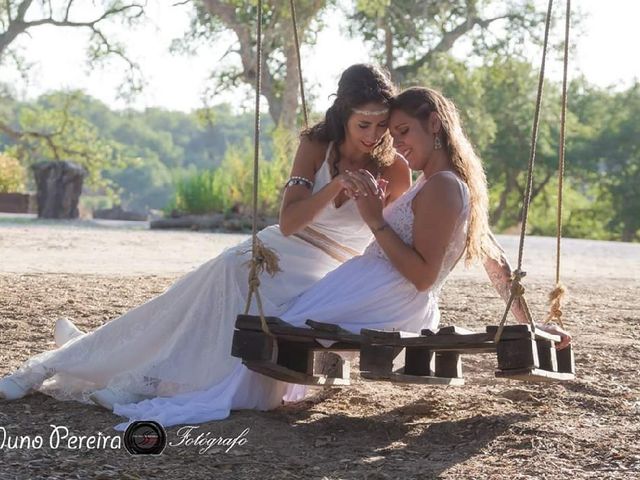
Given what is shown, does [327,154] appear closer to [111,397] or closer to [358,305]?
[358,305]

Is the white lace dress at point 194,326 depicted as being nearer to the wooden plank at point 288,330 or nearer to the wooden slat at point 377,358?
the wooden plank at point 288,330

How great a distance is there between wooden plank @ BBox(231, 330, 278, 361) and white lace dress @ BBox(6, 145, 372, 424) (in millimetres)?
346

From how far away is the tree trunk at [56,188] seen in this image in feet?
60.1

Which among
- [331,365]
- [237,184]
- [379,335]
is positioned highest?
[237,184]

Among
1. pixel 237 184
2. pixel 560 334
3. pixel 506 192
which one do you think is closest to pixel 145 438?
pixel 560 334

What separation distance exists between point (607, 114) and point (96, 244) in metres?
31.8

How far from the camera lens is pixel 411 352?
371 centimetres

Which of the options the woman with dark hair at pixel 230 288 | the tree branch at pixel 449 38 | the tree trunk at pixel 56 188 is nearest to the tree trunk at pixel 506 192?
the tree branch at pixel 449 38

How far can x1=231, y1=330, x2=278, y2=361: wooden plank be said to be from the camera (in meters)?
3.73

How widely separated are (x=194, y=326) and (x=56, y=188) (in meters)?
14.8

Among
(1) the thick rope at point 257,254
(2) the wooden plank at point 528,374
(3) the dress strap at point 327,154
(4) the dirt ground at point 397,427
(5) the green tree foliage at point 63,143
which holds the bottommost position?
(4) the dirt ground at point 397,427

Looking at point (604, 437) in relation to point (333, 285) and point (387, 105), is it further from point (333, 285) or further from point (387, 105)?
point (387, 105)

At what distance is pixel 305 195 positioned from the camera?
409 centimetres

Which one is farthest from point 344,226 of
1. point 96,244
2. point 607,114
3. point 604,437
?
point 607,114
